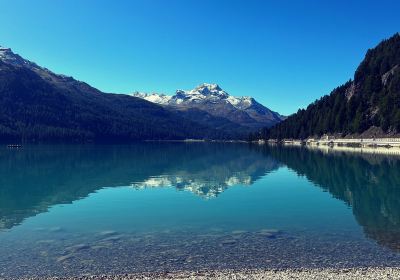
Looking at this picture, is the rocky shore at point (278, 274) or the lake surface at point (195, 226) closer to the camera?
the rocky shore at point (278, 274)

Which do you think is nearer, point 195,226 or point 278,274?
point 278,274

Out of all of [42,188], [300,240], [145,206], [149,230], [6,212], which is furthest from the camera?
[42,188]

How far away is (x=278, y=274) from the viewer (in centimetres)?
2197

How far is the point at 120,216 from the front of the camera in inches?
1645

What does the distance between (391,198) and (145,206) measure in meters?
34.0

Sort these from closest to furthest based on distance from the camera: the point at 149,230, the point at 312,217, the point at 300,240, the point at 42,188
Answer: the point at 300,240 < the point at 149,230 < the point at 312,217 < the point at 42,188

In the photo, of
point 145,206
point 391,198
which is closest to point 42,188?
point 145,206

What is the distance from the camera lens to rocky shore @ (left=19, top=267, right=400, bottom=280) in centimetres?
2131

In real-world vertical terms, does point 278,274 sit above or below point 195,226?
above

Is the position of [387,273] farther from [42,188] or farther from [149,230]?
[42,188]

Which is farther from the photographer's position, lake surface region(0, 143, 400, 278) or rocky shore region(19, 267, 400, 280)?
lake surface region(0, 143, 400, 278)

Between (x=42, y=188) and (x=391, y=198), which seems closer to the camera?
(x=391, y=198)

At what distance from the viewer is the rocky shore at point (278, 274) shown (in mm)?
21312

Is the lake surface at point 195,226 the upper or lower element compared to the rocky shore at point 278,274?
lower
